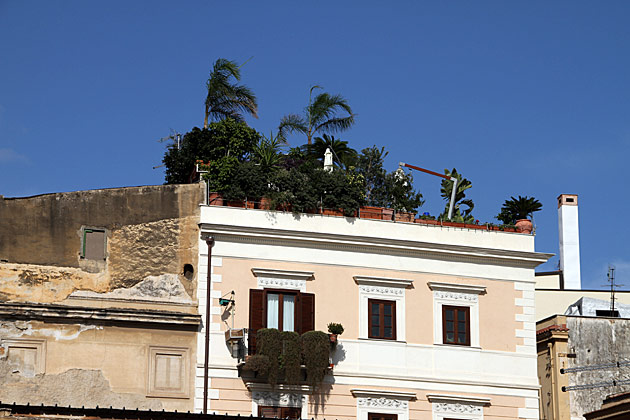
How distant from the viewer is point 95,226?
32469 mm

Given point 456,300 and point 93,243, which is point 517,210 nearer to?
point 456,300

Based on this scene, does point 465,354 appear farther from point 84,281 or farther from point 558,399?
point 84,281

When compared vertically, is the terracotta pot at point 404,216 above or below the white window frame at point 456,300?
above

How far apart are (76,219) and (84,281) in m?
1.72

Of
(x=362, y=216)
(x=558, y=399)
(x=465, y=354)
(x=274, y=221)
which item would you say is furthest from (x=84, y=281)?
(x=558, y=399)

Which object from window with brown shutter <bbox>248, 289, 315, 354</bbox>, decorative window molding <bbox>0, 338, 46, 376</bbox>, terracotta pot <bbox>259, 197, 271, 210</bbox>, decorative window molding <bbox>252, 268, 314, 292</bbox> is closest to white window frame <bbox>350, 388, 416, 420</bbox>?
window with brown shutter <bbox>248, 289, 315, 354</bbox>

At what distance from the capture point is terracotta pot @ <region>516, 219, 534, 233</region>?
118ft

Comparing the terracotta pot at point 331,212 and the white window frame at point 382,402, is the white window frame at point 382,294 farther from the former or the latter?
the terracotta pot at point 331,212

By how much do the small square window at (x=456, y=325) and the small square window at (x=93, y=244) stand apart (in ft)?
32.1

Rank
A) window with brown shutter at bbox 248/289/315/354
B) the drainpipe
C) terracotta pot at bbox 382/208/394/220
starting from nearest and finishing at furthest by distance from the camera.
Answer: the drainpipe → window with brown shutter at bbox 248/289/315/354 → terracotta pot at bbox 382/208/394/220

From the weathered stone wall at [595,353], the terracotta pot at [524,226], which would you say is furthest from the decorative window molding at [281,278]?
the weathered stone wall at [595,353]

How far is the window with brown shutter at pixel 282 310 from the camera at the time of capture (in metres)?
32.3

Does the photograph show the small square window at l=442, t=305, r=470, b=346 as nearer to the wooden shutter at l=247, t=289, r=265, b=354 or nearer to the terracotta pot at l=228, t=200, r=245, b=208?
the wooden shutter at l=247, t=289, r=265, b=354

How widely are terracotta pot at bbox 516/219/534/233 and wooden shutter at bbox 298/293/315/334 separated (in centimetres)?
704
